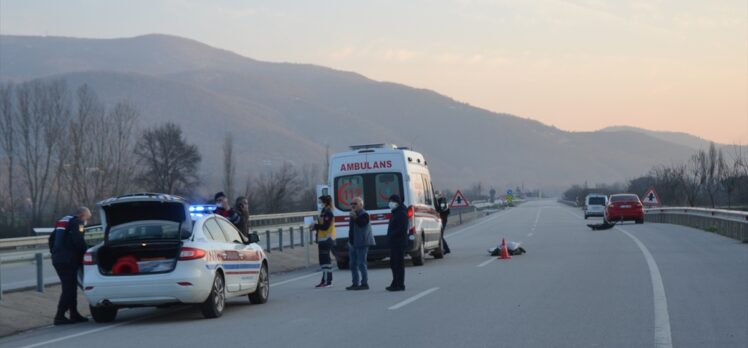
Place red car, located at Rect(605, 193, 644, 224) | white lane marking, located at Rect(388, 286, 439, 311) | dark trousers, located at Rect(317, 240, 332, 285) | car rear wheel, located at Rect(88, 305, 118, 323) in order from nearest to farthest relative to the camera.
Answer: car rear wheel, located at Rect(88, 305, 118, 323) → white lane marking, located at Rect(388, 286, 439, 311) → dark trousers, located at Rect(317, 240, 332, 285) → red car, located at Rect(605, 193, 644, 224)

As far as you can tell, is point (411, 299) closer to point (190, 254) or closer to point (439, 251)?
point (190, 254)

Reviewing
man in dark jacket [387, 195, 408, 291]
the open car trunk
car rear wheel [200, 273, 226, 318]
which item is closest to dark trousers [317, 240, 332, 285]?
man in dark jacket [387, 195, 408, 291]

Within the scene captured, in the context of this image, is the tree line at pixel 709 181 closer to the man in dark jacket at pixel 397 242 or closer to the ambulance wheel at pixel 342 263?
the ambulance wheel at pixel 342 263

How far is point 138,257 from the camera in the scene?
47.1ft

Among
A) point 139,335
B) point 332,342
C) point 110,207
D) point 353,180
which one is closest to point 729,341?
point 332,342

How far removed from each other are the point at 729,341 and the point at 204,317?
24.5ft

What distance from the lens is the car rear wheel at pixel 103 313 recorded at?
14.7m

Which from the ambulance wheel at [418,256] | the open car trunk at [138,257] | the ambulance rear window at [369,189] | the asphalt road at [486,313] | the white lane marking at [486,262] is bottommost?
the asphalt road at [486,313]

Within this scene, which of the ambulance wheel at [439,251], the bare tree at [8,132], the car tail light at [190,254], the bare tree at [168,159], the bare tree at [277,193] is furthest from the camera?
the bare tree at [168,159]

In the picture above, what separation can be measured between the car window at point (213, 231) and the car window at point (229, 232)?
0.61 feet

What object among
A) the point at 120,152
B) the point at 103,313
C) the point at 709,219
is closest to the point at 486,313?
the point at 103,313

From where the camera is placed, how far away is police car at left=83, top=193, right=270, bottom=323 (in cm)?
1408

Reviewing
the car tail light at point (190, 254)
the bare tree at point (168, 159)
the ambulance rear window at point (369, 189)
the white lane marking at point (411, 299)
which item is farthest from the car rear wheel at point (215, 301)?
the bare tree at point (168, 159)

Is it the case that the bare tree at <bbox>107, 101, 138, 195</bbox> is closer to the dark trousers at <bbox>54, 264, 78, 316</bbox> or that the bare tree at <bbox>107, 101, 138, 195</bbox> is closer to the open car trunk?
the dark trousers at <bbox>54, 264, 78, 316</bbox>
